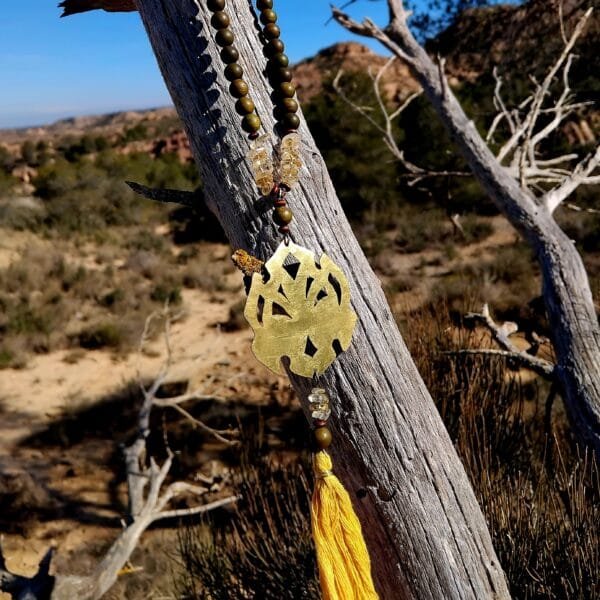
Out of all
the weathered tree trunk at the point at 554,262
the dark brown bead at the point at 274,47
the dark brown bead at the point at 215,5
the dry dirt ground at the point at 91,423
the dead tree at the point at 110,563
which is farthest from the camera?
the dry dirt ground at the point at 91,423

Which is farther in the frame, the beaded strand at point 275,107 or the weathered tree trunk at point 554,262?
the weathered tree trunk at point 554,262

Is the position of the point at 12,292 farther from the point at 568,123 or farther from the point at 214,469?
the point at 568,123

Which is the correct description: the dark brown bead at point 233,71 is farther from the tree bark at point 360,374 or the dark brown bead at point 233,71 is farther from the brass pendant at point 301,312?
the brass pendant at point 301,312

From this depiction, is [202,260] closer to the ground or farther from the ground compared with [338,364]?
closer to the ground

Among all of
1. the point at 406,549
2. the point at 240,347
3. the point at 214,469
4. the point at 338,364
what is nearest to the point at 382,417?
the point at 338,364

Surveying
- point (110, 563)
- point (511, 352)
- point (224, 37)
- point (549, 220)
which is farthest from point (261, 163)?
point (110, 563)

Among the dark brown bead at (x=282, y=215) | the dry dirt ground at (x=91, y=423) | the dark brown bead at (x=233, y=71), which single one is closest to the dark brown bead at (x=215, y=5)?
the dark brown bead at (x=233, y=71)
